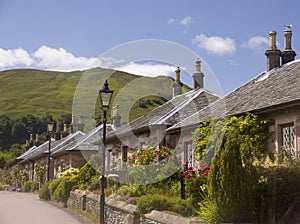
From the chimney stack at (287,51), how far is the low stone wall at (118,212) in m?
9.16

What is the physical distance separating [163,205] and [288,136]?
13.5 feet

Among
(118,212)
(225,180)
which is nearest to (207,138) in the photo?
(118,212)

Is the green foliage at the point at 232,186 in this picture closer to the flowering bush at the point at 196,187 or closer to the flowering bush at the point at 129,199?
the flowering bush at the point at 196,187

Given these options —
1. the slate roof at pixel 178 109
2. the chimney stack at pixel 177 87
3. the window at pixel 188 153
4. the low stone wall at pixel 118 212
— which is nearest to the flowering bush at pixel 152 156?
the window at pixel 188 153

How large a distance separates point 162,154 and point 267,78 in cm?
492

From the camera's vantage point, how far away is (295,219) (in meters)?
9.94

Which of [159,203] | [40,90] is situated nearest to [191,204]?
[159,203]

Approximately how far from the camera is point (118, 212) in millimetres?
14836

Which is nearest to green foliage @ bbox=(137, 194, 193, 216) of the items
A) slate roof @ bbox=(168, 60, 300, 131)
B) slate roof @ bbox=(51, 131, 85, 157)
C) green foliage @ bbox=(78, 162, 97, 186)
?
slate roof @ bbox=(168, 60, 300, 131)

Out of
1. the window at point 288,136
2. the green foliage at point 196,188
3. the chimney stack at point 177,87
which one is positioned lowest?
the green foliage at point 196,188

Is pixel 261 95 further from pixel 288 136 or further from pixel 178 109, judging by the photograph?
pixel 178 109

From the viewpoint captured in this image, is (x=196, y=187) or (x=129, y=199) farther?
(x=129, y=199)

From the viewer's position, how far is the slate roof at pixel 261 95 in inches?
565

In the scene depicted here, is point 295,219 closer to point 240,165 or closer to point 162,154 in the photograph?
point 240,165
